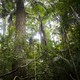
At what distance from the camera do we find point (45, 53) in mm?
5793

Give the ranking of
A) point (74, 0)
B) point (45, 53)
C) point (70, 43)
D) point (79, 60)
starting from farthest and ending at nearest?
point (45, 53) < point (70, 43) < point (74, 0) < point (79, 60)

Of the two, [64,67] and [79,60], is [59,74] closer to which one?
[64,67]

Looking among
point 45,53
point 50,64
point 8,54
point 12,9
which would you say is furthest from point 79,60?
point 12,9

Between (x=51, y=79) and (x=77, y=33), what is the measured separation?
4.89ft

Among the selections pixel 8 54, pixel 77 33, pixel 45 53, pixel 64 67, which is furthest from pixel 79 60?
pixel 8 54

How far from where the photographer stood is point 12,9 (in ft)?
39.1

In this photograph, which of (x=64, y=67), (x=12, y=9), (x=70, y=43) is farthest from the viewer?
(x=12, y=9)

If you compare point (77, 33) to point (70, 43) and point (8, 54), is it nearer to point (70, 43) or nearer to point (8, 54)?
point (70, 43)

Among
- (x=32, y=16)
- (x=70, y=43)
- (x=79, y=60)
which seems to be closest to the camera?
(x=79, y=60)

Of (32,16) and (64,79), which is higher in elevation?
(32,16)

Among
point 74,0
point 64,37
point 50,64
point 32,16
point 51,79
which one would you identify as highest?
point 32,16

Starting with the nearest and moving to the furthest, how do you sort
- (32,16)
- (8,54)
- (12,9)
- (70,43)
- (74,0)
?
(74,0)
(70,43)
(8,54)
(12,9)
(32,16)

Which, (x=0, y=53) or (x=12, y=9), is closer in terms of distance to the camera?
(x=0, y=53)

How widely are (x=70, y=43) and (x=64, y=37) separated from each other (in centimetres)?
28
